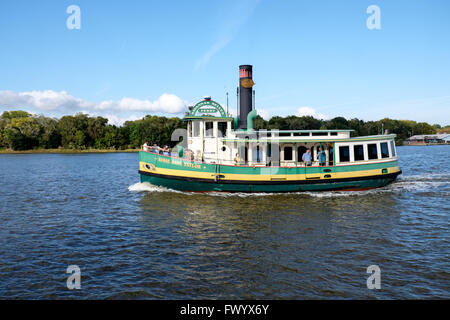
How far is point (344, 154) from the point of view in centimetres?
2202

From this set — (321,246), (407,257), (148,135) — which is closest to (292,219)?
(321,246)

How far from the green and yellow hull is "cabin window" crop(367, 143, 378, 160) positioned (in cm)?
51

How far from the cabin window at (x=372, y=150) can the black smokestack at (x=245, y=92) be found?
30.1 ft

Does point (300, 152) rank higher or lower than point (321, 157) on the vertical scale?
higher

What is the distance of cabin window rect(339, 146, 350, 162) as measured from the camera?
865 inches

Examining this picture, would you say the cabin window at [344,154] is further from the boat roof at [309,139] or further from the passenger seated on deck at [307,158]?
the passenger seated on deck at [307,158]

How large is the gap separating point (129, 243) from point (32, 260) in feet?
10.7

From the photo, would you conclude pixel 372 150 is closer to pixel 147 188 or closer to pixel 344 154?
pixel 344 154

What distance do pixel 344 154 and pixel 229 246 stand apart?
1321 cm

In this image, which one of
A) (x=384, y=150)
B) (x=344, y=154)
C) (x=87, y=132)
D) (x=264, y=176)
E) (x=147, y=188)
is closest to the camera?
(x=264, y=176)

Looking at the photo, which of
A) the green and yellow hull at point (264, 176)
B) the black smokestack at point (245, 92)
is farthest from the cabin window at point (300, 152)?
the black smokestack at point (245, 92)

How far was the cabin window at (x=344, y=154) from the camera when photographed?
72.1ft

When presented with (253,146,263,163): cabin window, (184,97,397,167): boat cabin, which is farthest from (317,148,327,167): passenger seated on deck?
(253,146,263,163): cabin window

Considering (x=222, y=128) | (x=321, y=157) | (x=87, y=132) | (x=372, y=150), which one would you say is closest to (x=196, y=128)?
(x=222, y=128)
